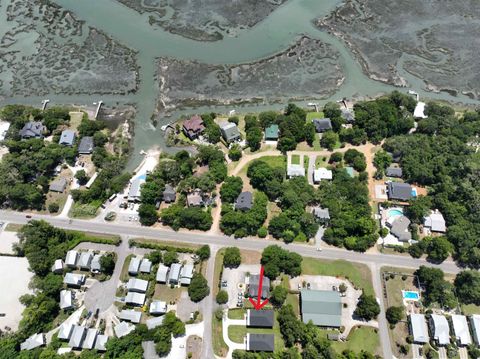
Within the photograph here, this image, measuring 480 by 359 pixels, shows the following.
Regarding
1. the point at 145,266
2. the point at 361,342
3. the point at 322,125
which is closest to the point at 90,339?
the point at 145,266

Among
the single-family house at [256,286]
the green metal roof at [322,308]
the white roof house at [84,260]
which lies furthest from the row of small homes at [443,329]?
the white roof house at [84,260]

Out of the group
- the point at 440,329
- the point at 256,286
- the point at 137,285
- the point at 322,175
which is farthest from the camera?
the point at 322,175

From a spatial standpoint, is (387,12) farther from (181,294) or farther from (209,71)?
(181,294)

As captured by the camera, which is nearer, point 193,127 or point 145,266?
point 145,266

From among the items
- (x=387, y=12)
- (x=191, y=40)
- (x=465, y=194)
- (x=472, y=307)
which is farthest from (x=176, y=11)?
(x=472, y=307)

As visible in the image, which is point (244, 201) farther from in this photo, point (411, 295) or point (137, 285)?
point (411, 295)

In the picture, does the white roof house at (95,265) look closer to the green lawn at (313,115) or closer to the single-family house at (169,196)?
the single-family house at (169,196)

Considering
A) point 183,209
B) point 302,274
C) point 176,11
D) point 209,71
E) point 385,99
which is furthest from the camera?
point 176,11

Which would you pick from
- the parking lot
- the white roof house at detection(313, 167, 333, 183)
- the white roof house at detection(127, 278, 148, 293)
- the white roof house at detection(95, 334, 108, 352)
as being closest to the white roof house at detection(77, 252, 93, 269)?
the white roof house at detection(127, 278, 148, 293)
